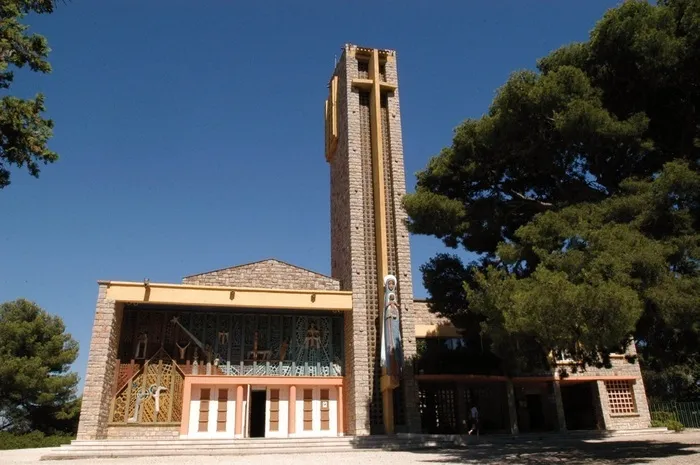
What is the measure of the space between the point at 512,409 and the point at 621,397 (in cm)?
549

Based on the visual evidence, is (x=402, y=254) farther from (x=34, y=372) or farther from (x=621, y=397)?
(x=34, y=372)

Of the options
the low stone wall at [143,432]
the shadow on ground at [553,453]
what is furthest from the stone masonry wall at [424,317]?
the low stone wall at [143,432]

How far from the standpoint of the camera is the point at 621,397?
22.4 meters

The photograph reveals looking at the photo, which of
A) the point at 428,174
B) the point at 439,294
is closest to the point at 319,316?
the point at 439,294

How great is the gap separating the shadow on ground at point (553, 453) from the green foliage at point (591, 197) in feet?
6.49

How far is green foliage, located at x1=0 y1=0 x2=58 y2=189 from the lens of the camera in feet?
32.2

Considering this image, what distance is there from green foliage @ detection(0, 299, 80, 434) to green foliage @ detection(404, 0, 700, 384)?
20236mm

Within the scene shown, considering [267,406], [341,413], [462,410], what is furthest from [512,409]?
[267,406]

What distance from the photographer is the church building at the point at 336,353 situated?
1786 cm

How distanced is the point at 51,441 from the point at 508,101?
69.4 ft

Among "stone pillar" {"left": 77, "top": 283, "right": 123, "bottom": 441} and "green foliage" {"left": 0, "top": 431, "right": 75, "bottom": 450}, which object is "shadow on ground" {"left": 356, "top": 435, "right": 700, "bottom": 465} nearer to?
"stone pillar" {"left": 77, "top": 283, "right": 123, "bottom": 441}

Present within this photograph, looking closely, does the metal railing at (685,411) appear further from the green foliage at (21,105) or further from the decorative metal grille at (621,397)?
the green foliage at (21,105)

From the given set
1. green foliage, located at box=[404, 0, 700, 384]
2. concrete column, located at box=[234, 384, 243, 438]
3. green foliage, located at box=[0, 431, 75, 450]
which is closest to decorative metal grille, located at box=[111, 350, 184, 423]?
concrete column, located at box=[234, 384, 243, 438]

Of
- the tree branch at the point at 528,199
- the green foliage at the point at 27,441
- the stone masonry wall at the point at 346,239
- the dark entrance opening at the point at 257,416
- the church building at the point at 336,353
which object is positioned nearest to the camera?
the tree branch at the point at 528,199
